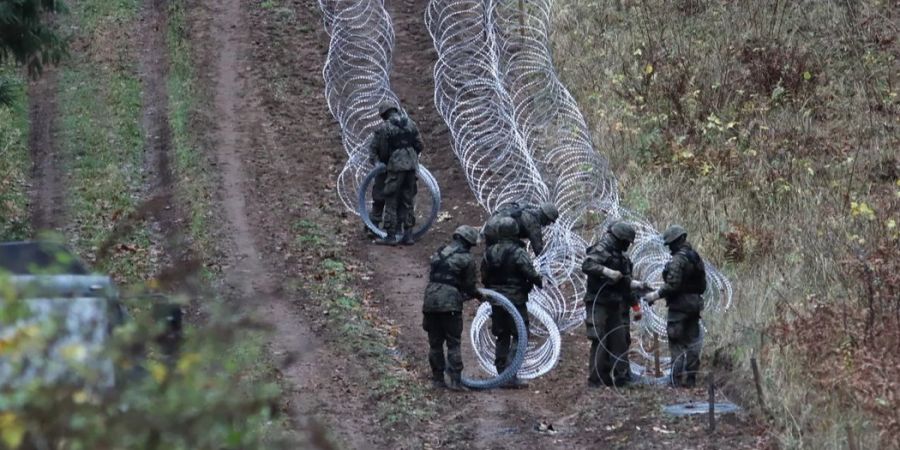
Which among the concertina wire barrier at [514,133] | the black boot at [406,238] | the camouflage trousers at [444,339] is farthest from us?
the black boot at [406,238]

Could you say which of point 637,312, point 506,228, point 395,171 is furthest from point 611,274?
point 395,171

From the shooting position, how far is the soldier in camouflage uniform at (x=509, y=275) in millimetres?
14094

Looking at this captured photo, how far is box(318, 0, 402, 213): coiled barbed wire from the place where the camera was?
846 inches

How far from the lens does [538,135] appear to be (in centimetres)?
2131

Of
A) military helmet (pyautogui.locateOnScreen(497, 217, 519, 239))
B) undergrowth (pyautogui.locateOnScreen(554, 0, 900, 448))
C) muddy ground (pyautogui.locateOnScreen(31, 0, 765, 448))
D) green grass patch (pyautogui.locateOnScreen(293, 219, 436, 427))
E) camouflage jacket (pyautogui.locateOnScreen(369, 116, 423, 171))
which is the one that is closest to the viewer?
undergrowth (pyautogui.locateOnScreen(554, 0, 900, 448))

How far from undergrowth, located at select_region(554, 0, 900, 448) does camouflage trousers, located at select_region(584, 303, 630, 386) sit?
105 cm

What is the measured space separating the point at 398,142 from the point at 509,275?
4745mm

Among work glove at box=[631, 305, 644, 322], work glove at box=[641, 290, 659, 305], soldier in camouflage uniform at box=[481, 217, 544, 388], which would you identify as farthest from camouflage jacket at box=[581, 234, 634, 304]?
soldier in camouflage uniform at box=[481, 217, 544, 388]

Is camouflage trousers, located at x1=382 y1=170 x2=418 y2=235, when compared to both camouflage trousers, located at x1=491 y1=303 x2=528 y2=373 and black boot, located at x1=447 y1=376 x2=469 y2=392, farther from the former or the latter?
black boot, located at x1=447 y1=376 x2=469 y2=392

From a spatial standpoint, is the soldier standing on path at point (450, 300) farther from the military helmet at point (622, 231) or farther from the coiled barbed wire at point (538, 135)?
the military helmet at point (622, 231)

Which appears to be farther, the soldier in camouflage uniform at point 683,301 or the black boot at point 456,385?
the black boot at point 456,385

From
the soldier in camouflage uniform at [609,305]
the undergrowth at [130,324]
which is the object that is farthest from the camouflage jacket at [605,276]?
the undergrowth at [130,324]

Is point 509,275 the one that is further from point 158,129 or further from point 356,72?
point 356,72

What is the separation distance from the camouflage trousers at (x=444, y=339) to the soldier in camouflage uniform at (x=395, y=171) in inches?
191
